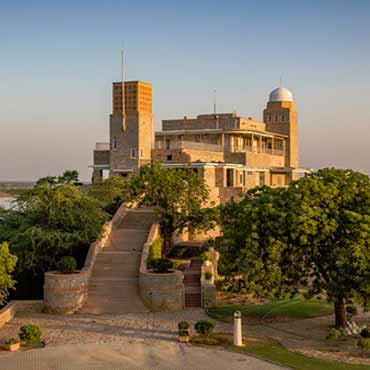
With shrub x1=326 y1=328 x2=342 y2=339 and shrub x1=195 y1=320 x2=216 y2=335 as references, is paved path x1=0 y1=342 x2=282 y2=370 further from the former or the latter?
shrub x1=326 y1=328 x2=342 y2=339

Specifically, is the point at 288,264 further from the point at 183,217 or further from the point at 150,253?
the point at 183,217

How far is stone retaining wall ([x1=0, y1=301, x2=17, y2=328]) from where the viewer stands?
2388 centimetres

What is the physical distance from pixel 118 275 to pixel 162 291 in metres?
3.23

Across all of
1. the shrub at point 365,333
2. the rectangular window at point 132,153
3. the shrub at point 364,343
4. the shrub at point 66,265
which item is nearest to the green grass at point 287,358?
the shrub at point 364,343

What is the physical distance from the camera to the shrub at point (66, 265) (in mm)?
26856

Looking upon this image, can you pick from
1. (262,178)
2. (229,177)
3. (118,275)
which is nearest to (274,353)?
(118,275)

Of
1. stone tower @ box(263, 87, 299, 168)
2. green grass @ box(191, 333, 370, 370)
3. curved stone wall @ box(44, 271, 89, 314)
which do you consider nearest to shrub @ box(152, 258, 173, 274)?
curved stone wall @ box(44, 271, 89, 314)

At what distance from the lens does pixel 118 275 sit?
28.8m

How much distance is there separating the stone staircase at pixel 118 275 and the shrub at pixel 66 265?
1325 millimetres

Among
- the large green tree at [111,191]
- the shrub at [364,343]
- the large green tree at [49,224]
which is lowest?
the shrub at [364,343]

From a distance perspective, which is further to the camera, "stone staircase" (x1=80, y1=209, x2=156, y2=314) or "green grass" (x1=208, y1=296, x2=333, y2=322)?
"stone staircase" (x1=80, y1=209, x2=156, y2=314)

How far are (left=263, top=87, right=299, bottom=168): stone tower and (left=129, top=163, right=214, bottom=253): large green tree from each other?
33.0m

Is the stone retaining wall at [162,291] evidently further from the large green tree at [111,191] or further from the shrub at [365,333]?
the large green tree at [111,191]

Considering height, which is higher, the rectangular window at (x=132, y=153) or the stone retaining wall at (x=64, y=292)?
the rectangular window at (x=132, y=153)
